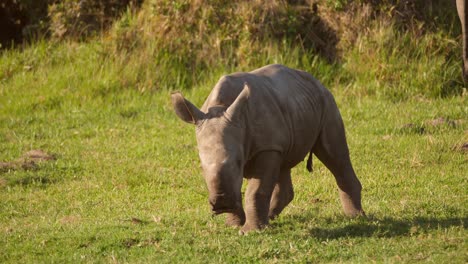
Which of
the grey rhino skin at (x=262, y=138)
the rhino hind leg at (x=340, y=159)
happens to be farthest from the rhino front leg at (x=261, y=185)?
the rhino hind leg at (x=340, y=159)

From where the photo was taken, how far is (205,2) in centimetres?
1498

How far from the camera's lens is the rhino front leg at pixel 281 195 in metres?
8.25

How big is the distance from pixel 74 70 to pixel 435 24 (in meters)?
5.68

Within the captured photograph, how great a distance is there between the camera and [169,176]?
10.5 meters

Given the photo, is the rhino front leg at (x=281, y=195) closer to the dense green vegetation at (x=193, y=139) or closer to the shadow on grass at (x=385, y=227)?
the dense green vegetation at (x=193, y=139)

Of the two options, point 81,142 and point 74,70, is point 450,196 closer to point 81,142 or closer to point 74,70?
point 81,142

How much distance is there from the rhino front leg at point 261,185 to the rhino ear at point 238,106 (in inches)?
17.6

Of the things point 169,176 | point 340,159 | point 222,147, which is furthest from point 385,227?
point 169,176

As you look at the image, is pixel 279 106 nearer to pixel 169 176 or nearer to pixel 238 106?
pixel 238 106

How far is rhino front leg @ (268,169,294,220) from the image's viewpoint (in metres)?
8.25

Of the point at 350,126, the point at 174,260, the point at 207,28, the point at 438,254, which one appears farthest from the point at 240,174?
the point at 207,28

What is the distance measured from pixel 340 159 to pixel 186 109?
175cm

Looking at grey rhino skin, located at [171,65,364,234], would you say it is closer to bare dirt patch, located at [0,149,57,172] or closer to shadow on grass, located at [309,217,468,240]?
shadow on grass, located at [309,217,468,240]

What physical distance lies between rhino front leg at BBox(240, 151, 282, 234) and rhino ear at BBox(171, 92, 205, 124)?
0.60 m
